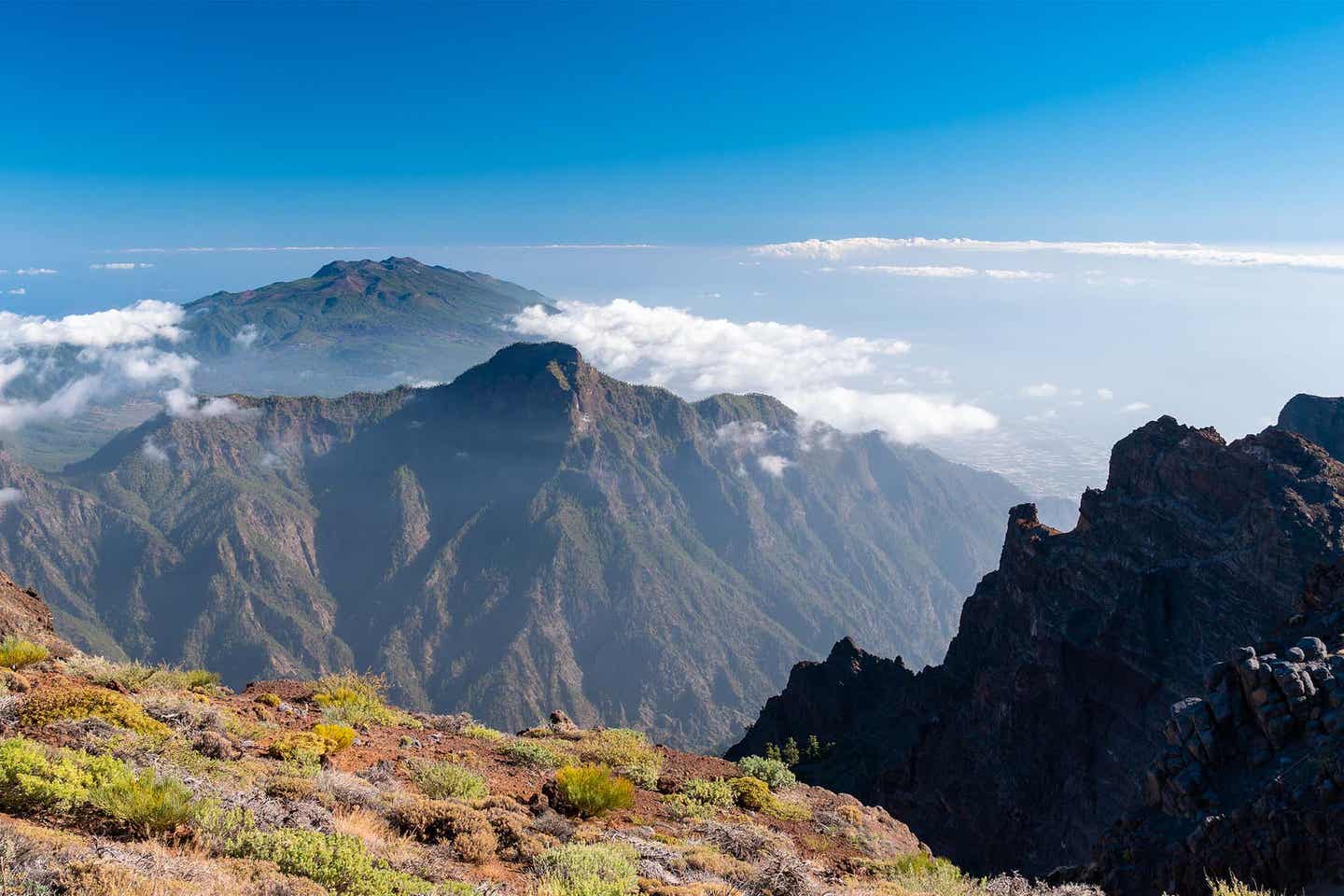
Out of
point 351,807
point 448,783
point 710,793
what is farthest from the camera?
point 710,793

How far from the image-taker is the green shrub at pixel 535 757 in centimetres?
2058

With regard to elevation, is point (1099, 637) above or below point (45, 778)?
below

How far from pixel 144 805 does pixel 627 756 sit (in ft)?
47.8

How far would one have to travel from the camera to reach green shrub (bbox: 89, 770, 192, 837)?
945 centimetres

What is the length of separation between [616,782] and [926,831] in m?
45.9

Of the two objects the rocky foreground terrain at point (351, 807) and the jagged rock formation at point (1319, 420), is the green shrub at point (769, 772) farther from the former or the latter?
the jagged rock formation at point (1319, 420)

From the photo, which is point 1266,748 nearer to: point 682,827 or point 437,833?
point 682,827

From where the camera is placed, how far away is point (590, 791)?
16016 millimetres

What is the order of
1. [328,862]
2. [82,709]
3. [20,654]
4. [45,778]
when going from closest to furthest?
1. [328,862]
2. [45,778]
3. [82,709]
4. [20,654]

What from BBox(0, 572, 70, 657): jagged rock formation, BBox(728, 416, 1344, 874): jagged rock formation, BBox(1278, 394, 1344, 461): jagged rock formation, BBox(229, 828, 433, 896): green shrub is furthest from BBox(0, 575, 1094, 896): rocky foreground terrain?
BBox(1278, 394, 1344, 461): jagged rock formation

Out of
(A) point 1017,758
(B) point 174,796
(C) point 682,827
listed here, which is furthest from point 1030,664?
(B) point 174,796

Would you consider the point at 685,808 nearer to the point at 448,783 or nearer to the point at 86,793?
the point at 448,783

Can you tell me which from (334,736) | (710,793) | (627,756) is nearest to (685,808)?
(710,793)

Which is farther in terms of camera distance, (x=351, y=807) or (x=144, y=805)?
(x=351, y=807)
